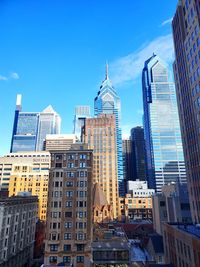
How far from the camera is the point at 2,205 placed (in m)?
62.5

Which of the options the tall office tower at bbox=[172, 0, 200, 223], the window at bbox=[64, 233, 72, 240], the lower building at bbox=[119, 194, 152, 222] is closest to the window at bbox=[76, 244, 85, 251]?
the window at bbox=[64, 233, 72, 240]

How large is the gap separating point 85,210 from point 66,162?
17.6 metres

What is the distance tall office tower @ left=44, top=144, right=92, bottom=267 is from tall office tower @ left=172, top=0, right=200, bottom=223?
36.7 m

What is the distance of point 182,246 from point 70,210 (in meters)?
37.6

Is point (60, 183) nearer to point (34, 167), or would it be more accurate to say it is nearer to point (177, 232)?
point (177, 232)

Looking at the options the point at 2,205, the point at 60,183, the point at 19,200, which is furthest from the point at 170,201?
the point at 2,205

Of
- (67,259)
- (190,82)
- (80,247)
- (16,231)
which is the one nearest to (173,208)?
(80,247)

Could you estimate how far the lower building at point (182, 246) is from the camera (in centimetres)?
3924

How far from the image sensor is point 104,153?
18862 cm

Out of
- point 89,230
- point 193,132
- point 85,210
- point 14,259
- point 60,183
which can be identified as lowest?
point 14,259

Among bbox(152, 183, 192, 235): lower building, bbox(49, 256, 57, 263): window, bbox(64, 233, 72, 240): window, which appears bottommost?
bbox(49, 256, 57, 263): window

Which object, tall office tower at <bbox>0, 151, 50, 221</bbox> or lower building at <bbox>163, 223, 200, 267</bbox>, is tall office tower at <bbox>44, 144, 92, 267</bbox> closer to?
lower building at <bbox>163, 223, 200, 267</bbox>

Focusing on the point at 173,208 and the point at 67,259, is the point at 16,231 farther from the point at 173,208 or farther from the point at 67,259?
the point at 173,208

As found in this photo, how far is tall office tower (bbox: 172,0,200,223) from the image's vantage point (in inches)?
2598
